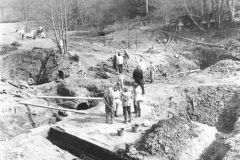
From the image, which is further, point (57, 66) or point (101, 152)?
point (57, 66)

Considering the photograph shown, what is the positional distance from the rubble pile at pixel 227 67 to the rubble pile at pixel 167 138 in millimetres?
8391

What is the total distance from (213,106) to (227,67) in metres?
5.47

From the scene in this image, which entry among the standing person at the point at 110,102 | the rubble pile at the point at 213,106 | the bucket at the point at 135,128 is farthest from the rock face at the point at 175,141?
the rubble pile at the point at 213,106

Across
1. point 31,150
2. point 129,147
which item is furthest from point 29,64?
point 129,147

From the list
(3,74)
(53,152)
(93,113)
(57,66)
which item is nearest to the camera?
(53,152)

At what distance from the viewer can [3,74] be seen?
67.1ft

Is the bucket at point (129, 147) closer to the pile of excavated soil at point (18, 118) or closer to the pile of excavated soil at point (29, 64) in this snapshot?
the pile of excavated soil at point (18, 118)

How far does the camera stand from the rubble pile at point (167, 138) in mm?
8914

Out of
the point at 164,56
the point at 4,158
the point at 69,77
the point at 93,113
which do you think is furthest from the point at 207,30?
the point at 4,158

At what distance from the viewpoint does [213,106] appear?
512 inches

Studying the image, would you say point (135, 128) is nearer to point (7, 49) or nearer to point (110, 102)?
point (110, 102)

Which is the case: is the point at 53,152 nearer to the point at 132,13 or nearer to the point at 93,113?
the point at 93,113

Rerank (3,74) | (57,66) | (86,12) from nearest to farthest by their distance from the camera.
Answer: (57,66), (3,74), (86,12)

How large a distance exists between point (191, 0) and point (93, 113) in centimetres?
1985
